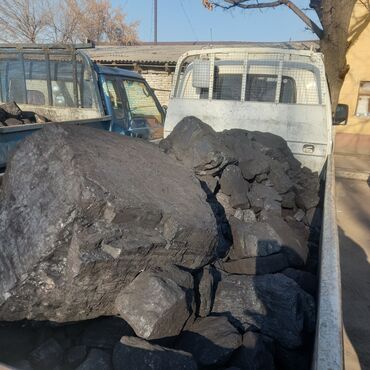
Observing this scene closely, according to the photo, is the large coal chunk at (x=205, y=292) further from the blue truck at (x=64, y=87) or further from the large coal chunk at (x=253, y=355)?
the blue truck at (x=64, y=87)

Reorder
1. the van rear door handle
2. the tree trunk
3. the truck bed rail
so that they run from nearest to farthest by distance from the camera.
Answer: the truck bed rail → the van rear door handle → the tree trunk

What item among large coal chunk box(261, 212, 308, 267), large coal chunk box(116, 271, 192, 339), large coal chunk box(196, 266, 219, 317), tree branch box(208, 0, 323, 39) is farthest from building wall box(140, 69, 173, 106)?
large coal chunk box(116, 271, 192, 339)

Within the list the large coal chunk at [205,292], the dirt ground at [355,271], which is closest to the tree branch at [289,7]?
the dirt ground at [355,271]

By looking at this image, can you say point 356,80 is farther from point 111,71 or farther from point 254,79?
point 111,71

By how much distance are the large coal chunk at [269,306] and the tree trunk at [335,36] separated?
7.04 metres

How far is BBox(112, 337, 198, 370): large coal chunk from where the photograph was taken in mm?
1520

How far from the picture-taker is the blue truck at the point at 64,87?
5.13 meters

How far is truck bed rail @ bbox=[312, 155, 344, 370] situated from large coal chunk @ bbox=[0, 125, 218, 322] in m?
0.64

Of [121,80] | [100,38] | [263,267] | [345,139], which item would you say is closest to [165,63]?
[345,139]

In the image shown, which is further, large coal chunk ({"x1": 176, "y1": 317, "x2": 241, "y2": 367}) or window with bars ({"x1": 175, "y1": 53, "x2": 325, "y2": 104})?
window with bars ({"x1": 175, "y1": 53, "x2": 325, "y2": 104})

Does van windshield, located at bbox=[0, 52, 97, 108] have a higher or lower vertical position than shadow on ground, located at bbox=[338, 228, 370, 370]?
higher

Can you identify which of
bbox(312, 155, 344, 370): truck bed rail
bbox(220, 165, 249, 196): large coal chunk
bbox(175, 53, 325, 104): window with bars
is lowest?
bbox(312, 155, 344, 370): truck bed rail

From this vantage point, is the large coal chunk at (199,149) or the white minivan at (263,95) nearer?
the large coal chunk at (199,149)

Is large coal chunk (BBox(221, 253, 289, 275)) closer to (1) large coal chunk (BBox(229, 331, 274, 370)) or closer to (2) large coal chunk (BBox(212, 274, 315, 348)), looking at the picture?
(2) large coal chunk (BBox(212, 274, 315, 348))
